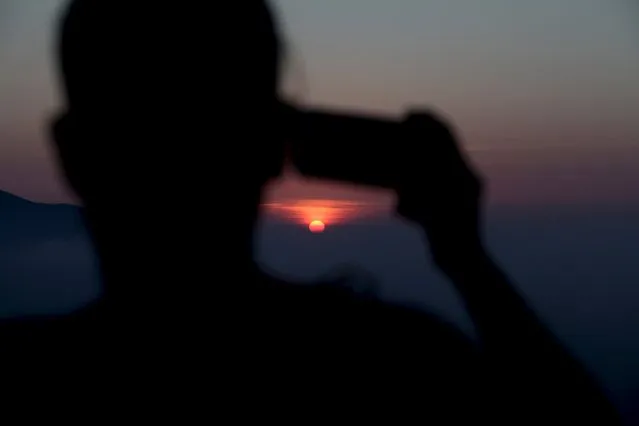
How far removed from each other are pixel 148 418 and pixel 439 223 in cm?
39

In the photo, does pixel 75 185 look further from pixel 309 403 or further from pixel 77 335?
pixel 309 403

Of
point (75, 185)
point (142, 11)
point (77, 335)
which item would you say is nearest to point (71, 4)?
point (142, 11)

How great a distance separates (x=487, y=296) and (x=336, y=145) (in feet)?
0.76

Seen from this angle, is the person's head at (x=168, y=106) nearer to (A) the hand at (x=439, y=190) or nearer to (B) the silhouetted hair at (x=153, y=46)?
(B) the silhouetted hair at (x=153, y=46)

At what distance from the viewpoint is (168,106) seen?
0.76 metres

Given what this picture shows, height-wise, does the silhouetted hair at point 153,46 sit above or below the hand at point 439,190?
above

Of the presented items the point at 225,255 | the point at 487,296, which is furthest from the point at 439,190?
the point at 225,255

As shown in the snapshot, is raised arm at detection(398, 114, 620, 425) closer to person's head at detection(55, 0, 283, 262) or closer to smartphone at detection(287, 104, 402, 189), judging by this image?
smartphone at detection(287, 104, 402, 189)

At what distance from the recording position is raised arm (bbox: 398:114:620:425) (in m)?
0.74

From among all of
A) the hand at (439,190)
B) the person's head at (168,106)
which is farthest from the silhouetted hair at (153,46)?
the hand at (439,190)

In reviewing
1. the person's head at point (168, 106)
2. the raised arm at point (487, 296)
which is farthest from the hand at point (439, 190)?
the person's head at point (168, 106)

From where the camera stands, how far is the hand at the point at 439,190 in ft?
2.67

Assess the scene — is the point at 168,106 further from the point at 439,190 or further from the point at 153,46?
the point at 439,190

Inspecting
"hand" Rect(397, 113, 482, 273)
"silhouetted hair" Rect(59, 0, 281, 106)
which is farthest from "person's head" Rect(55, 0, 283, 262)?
"hand" Rect(397, 113, 482, 273)
